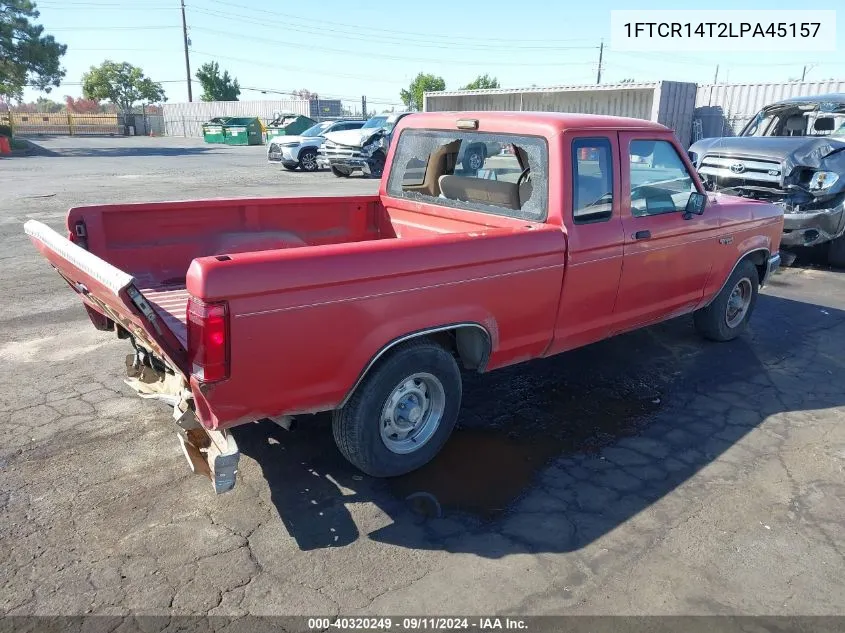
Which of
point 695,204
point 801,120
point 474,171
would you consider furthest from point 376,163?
point 695,204

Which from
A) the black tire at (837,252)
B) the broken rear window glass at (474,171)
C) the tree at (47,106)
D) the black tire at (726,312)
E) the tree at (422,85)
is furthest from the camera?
the tree at (47,106)

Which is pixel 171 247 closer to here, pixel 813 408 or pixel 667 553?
pixel 667 553

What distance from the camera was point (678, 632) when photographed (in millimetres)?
2596

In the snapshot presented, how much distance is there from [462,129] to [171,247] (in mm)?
2201

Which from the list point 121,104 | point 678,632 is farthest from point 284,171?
point 121,104

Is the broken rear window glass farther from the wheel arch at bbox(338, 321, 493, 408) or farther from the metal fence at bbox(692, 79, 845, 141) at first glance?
the metal fence at bbox(692, 79, 845, 141)

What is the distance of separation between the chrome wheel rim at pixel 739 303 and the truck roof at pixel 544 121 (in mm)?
1963

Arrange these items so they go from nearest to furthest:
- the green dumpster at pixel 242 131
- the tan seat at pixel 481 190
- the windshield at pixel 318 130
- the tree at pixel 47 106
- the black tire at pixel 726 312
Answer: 1. the tan seat at pixel 481 190
2. the black tire at pixel 726 312
3. the windshield at pixel 318 130
4. the green dumpster at pixel 242 131
5. the tree at pixel 47 106

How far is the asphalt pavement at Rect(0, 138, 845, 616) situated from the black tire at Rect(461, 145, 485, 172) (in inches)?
64.7

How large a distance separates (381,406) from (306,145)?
20700mm

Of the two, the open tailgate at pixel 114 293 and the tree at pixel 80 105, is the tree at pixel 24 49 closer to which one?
the open tailgate at pixel 114 293

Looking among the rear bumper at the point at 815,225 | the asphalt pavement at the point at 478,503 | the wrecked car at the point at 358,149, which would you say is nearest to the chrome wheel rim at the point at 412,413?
the asphalt pavement at the point at 478,503

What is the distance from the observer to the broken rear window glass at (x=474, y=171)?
4043mm

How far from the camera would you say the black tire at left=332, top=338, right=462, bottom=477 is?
3.30 m
